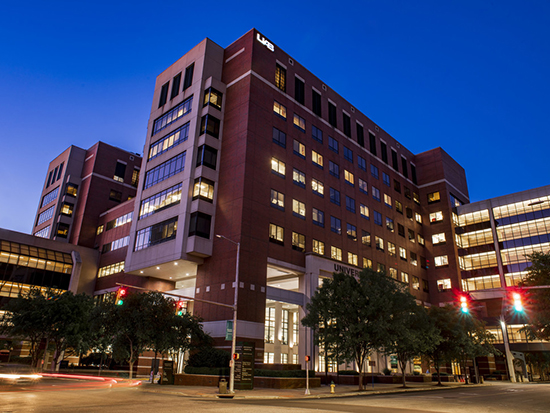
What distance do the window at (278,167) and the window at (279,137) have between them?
2.77 meters

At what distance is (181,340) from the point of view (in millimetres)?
42125

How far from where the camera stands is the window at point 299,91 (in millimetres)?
63250

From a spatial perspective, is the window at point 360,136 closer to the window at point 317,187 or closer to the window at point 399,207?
the window at point 399,207

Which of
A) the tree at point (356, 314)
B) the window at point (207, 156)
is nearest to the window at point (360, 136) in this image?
the window at point (207, 156)

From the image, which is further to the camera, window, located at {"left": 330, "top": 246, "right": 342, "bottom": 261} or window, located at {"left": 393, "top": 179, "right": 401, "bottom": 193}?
window, located at {"left": 393, "top": 179, "right": 401, "bottom": 193}

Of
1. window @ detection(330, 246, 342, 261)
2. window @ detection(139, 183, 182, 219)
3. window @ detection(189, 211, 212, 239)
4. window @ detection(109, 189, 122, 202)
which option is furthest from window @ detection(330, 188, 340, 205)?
window @ detection(109, 189, 122, 202)

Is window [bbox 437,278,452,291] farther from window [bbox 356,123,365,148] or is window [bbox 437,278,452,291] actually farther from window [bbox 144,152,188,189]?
window [bbox 144,152,188,189]

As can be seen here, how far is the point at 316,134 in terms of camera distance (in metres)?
64.6

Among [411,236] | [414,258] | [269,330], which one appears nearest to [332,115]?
[411,236]

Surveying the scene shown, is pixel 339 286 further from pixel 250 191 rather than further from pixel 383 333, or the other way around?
pixel 250 191

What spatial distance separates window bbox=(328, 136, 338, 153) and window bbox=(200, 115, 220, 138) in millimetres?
19886

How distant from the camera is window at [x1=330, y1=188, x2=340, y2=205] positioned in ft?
210

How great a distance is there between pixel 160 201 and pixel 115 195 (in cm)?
3847

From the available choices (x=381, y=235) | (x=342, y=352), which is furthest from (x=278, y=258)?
(x=381, y=235)
